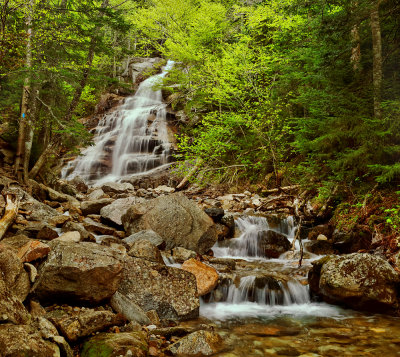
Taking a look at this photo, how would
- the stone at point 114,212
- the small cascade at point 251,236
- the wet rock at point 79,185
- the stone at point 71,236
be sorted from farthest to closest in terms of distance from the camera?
1. the wet rock at point 79,185
2. the stone at point 114,212
3. the small cascade at point 251,236
4. the stone at point 71,236

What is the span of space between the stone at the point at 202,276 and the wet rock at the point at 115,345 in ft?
7.03

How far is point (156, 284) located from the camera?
4688 mm

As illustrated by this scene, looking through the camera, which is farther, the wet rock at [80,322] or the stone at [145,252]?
the stone at [145,252]

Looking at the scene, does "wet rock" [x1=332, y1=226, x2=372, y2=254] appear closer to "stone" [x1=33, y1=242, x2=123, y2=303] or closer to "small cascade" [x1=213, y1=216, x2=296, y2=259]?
"small cascade" [x1=213, y1=216, x2=296, y2=259]

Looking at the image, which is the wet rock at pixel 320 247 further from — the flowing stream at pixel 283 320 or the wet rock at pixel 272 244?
the wet rock at pixel 272 244

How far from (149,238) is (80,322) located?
3.46m

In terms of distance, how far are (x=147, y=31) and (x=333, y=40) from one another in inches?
835

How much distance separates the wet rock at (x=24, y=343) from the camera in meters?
2.37

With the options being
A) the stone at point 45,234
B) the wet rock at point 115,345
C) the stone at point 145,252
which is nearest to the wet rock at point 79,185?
the stone at point 45,234

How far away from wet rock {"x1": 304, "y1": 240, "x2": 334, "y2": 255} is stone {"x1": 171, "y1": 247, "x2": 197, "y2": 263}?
296 cm

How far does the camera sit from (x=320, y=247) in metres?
7.39

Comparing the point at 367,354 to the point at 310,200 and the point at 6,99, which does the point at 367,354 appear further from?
the point at 6,99

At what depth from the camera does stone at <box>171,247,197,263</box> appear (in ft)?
21.5

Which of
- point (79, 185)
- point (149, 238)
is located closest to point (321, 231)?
point (149, 238)
